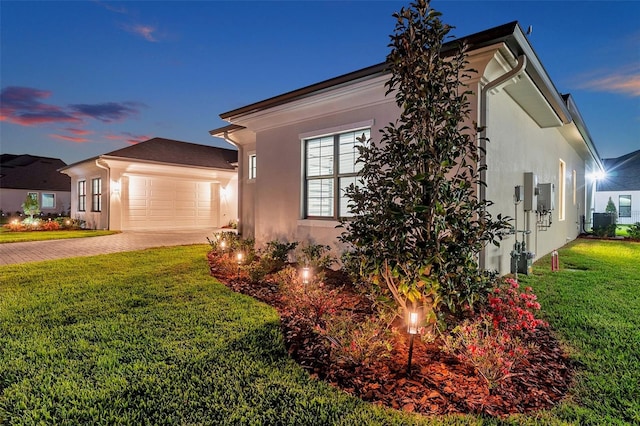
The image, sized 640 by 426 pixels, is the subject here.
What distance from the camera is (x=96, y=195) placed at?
1698 centimetres

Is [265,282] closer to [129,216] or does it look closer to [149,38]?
[149,38]

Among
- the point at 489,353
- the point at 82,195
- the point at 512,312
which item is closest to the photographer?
the point at 489,353

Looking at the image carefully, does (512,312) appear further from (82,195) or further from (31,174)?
(31,174)

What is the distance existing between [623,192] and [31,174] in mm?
46231

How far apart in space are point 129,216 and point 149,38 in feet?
26.1

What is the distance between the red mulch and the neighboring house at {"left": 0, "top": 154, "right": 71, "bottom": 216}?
100 feet

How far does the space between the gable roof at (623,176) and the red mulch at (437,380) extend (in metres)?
30.0

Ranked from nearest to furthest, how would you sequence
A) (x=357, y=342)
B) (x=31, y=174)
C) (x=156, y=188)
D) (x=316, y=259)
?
(x=357, y=342), (x=316, y=259), (x=156, y=188), (x=31, y=174)

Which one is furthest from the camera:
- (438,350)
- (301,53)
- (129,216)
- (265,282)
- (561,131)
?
(129,216)

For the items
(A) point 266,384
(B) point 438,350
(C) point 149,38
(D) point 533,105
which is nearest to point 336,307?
(B) point 438,350

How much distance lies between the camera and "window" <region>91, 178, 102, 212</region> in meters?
16.5

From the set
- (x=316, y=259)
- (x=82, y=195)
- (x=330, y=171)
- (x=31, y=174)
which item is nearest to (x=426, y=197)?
(x=316, y=259)

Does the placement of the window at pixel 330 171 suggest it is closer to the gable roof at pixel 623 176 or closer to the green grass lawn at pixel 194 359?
the green grass lawn at pixel 194 359

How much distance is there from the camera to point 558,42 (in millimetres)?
17047
